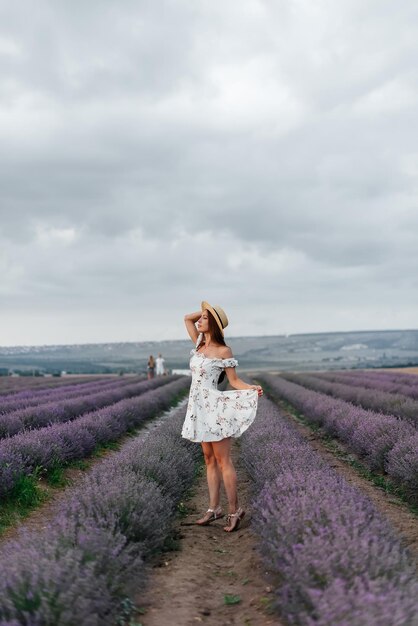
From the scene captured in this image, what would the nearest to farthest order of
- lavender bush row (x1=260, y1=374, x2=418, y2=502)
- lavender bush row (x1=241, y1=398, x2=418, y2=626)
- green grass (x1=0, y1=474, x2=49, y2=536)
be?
lavender bush row (x1=241, y1=398, x2=418, y2=626) → green grass (x1=0, y1=474, x2=49, y2=536) → lavender bush row (x1=260, y1=374, x2=418, y2=502)

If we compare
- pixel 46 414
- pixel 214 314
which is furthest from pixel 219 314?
pixel 46 414

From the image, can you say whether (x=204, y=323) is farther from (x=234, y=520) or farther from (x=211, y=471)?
(x=234, y=520)

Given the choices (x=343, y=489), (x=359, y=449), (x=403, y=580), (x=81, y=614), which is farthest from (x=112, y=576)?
(x=359, y=449)

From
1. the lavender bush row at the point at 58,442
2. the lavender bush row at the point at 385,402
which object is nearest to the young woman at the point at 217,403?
the lavender bush row at the point at 58,442

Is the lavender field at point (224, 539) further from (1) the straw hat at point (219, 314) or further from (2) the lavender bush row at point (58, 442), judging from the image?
(1) the straw hat at point (219, 314)

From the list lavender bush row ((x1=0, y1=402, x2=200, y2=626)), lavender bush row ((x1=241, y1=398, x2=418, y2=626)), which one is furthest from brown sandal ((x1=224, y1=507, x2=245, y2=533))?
lavender bush row ((x1=241, y1=398, x2=418, y2=626))

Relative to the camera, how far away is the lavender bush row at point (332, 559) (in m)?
2.21

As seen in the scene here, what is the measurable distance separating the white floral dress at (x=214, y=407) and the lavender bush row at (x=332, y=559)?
0.57 m

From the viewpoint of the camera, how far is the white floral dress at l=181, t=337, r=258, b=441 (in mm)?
4543

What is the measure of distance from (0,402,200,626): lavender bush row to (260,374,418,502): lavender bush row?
2.50 m

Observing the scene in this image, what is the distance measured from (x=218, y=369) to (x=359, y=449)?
4.19 metres

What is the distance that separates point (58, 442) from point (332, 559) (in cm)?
558

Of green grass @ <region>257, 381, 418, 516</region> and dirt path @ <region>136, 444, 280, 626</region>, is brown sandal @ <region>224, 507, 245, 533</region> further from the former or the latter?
green grass @ <region>257, 381, 418, 516</region>

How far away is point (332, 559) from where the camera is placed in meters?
2.61
